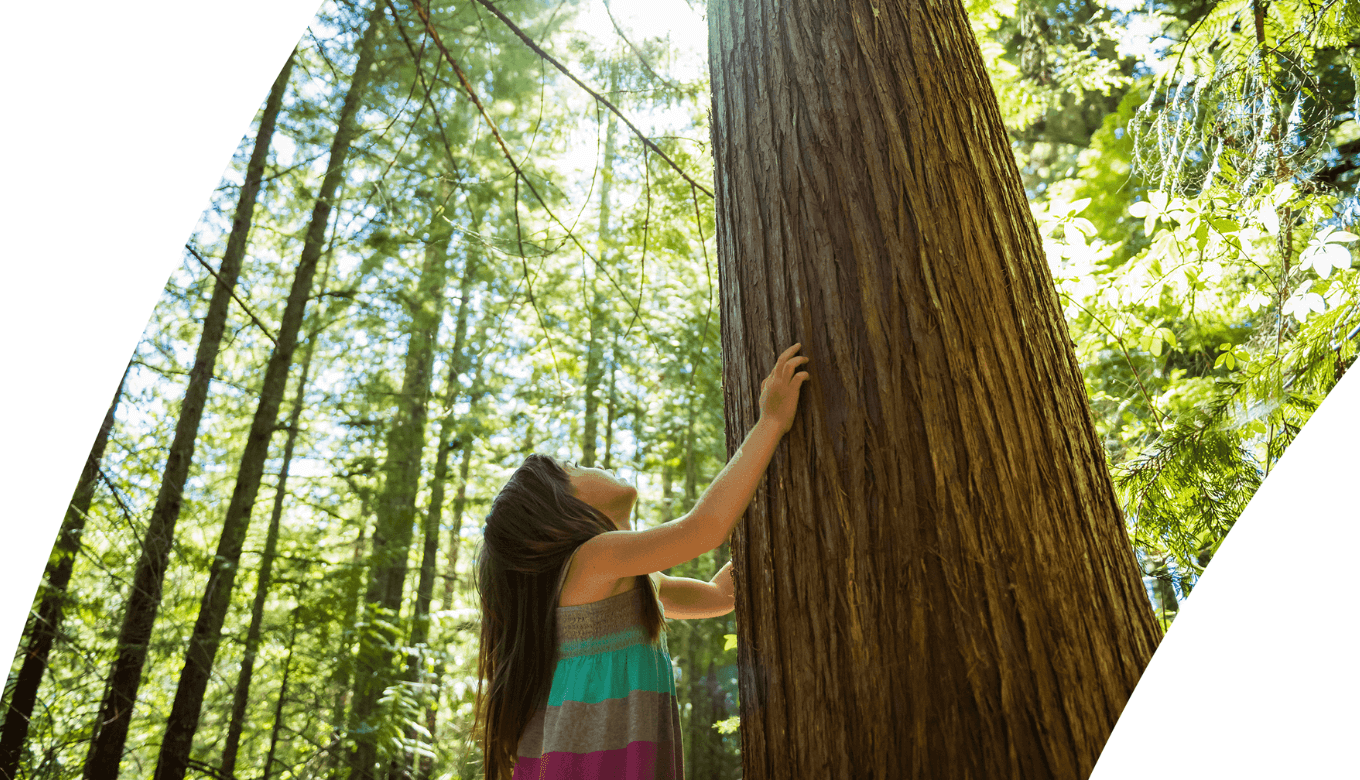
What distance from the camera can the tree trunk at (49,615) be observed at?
3344 millimetres

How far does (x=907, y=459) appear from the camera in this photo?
1.05 metres

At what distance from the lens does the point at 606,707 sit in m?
1.67

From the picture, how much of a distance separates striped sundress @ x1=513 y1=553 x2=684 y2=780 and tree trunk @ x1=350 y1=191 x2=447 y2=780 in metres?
3.64

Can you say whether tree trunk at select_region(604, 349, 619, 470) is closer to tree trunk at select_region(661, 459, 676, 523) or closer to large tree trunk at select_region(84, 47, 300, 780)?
tree trunk at select_region(661, 459, 676, 523)

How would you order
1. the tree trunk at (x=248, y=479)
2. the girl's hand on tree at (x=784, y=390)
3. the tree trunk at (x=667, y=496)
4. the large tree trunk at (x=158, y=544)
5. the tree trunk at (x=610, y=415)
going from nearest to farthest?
the girl's hand on tree at (x=784, y=390)
the large tree trunk at (x=158, y=544)
the tree trunk at (x=248, y=479)
the tree trunk at (x=610, y=415)
the tree trunk at (x=667, y=496)

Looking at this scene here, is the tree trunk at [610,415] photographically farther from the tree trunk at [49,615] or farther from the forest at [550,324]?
the tree trunk at [49,615]

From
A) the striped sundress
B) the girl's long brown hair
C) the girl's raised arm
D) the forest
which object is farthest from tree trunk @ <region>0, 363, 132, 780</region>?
the girl's raised arm

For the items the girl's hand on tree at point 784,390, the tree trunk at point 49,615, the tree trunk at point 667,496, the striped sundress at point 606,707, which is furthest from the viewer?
the tree trunk at point 667,496

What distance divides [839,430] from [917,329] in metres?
0.20

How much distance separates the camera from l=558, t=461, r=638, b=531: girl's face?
6.60 ft

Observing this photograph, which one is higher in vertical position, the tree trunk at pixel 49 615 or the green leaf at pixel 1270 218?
the green leaf at pixel 1270 218

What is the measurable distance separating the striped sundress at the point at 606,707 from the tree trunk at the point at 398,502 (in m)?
3.64

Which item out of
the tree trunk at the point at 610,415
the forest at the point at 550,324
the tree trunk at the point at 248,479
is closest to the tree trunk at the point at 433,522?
the forest at the point at 550,324

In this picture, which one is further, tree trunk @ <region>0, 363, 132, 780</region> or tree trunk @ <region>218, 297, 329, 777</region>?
tree trunk @ <region>218, 297, 329, 777</region>
